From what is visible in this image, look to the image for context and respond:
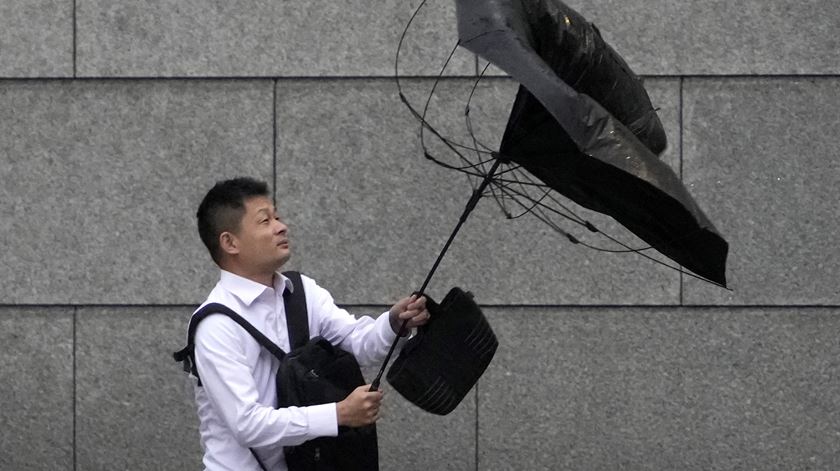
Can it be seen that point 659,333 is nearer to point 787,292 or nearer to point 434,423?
point 787,292

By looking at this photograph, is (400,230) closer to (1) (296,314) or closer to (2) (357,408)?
(1) (296,314)

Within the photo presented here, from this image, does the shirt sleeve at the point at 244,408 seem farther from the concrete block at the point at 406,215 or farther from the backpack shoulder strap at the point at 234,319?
the concrete block at the point at 406,215

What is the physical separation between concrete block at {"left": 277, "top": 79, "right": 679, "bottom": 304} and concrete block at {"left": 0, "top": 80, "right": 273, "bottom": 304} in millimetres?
253

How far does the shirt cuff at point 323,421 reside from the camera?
13.0ft

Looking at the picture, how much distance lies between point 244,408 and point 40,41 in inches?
153

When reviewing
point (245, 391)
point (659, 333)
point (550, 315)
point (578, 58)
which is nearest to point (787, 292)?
point (659, 333)

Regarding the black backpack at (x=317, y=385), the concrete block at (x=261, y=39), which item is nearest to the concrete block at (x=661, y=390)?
the concrete block at (x=261, y=39)

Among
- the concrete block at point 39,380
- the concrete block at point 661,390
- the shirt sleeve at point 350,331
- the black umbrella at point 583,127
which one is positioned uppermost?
the black umbrella at point 583,127

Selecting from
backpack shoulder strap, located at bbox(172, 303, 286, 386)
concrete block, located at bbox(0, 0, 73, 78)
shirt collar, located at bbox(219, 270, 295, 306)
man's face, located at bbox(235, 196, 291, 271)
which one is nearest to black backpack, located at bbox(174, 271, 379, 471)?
backpack shoulder strap, located at bbox(172, 303, 286, 386)

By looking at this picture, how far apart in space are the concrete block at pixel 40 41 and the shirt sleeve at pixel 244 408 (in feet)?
11.9

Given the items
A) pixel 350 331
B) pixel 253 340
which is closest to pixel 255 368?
pixel 253 340

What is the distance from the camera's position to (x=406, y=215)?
7.10 metres

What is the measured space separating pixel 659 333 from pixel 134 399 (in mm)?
2721

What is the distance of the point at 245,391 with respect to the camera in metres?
3.96
